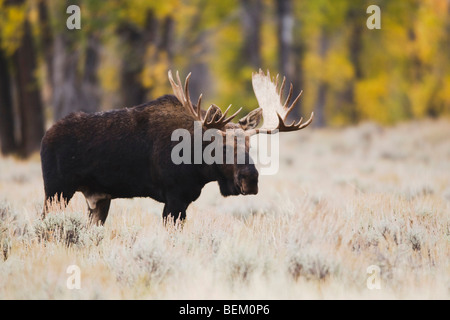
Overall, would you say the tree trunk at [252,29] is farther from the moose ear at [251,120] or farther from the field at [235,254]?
the moose ear at [251,120]

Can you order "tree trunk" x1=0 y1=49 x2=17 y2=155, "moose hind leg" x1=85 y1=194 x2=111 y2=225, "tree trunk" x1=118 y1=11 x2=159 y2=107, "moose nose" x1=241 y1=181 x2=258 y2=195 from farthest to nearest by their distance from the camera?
"tree trunk" x1=118 y1=11 x2=159 y2=107 < "tree trunk" x1=0 y1=49 x2=17 y2=155 < "moose hind leg" x1=85 y1=194 x2=111 y2=225 < "moose nose" x1=241 y1=181 x2=258 y2=195

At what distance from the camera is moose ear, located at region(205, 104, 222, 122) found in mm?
5801

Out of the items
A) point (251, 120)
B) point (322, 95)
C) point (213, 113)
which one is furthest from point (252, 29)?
point (213, 113)

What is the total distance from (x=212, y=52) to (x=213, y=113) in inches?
799

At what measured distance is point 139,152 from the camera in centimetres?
609

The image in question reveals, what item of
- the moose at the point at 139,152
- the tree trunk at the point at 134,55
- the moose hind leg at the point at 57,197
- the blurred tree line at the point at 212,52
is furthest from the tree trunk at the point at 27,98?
the moose hind leg at the point at 57,197

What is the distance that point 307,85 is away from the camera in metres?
31.1

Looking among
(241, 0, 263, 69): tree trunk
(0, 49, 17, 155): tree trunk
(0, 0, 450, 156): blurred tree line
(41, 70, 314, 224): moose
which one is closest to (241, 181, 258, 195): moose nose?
(41, 70, 314, 224): moose

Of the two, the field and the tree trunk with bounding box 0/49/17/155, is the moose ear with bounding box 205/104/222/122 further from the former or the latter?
the tree trunk with bounding box 0/49/17/155

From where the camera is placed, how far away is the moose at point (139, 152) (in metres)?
5.88

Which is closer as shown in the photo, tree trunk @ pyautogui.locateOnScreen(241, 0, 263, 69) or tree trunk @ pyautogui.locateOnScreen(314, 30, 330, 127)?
tree trunk @ pyautogui.locateOnScreen(241, 0, 263, 69)

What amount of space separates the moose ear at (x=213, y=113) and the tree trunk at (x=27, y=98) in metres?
9.81

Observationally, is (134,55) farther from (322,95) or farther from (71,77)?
(322,95)

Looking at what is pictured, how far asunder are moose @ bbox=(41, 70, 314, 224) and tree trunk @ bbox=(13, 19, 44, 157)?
891 cm
